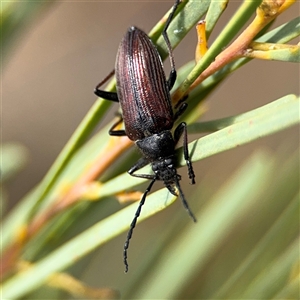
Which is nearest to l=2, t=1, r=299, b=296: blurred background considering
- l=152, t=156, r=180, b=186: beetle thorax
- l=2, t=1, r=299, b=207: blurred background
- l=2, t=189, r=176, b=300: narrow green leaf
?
l=2, t=1, r=299, b=207: blurred background

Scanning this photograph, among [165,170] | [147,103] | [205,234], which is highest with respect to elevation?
[147,103]

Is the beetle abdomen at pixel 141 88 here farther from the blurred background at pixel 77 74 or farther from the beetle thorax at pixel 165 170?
the blurred background at pixel 77 74

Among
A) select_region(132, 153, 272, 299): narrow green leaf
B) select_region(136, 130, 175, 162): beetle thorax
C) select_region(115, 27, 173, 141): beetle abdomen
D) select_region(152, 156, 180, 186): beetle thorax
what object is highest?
select_region(115, 27, 173, 141): beetle abdomen

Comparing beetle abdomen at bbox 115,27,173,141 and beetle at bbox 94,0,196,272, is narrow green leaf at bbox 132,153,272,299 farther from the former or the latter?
beetle abdomen at bbox 115,27,173,141

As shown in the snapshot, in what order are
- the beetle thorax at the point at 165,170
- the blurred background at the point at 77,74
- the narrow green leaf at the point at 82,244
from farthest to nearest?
the blurred background at the point at 77,74 → the beetle thorax at the point at 165,170 → the narrow green leaf at the point at 82,244

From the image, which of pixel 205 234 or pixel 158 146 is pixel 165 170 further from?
pixel 205 234

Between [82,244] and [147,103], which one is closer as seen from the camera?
[82,244]

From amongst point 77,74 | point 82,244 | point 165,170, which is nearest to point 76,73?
point 77,74

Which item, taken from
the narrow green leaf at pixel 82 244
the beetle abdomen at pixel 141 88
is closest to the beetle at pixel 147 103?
the beetle abdomen at pixel 141 88
